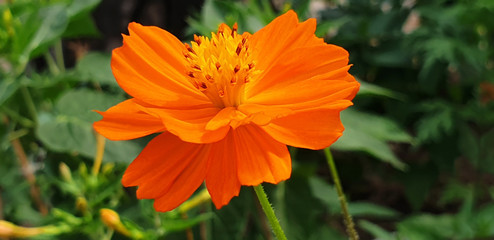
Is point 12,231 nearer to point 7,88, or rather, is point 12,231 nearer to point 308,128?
point 7,88

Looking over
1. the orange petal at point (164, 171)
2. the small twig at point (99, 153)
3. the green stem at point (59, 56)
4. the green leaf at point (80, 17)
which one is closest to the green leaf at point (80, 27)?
the green leaf at point (80, 17)

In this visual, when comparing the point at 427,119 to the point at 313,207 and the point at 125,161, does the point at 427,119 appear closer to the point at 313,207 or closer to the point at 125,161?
the point at 313,207

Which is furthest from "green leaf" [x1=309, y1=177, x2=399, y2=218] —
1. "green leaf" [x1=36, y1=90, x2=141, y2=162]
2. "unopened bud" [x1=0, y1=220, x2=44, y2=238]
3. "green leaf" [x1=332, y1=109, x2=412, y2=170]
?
"unopened bud" [x1=0, y1=220, x2=44, y2=238]

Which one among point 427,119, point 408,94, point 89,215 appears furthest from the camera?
point 408,94

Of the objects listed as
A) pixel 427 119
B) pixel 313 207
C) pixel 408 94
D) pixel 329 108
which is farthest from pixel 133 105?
pixel 408 94

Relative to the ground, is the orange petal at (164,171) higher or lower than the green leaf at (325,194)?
higher

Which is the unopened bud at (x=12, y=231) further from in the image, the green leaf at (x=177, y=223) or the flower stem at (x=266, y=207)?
the flower stem at (x=266, y=207)
